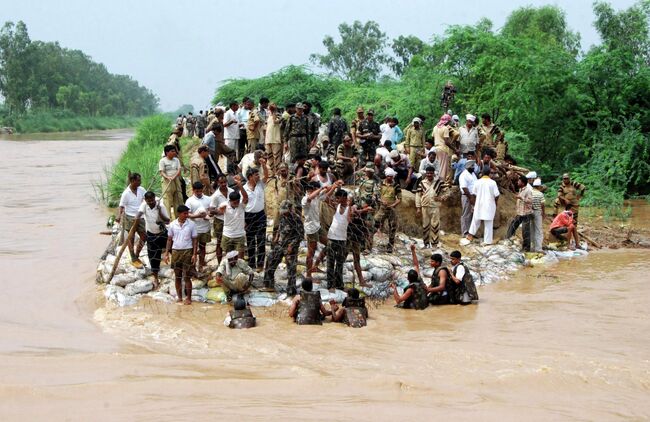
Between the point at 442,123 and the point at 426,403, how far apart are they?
7.63 m

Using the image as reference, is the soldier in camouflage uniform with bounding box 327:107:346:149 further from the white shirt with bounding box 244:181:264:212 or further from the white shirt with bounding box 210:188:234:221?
the white shirt with bounding box 210:188:234:221

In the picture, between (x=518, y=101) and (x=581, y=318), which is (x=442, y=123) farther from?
(x=518, y=101)

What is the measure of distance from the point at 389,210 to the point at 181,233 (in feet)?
11.6

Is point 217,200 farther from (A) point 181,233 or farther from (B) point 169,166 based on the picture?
(B) point 169,166

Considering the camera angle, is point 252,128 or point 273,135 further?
point 252,128

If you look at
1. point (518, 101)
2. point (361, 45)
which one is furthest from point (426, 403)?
point (361, 45)

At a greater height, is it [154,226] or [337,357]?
[154,226]

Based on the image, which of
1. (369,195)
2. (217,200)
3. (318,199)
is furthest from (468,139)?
(217,200)

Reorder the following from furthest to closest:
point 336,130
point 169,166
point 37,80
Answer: point 37,80
point 336,130
point 169,166

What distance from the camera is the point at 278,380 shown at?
23.8 ft

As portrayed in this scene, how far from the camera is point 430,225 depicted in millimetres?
12430

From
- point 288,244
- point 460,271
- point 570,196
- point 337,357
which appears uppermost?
point 570,196

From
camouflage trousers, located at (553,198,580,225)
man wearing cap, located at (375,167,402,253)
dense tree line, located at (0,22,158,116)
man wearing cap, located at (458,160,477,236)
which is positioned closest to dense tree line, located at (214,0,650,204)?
camouflage trousers, located at (553,198,580,225)

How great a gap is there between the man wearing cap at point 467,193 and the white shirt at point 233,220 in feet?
15.3
